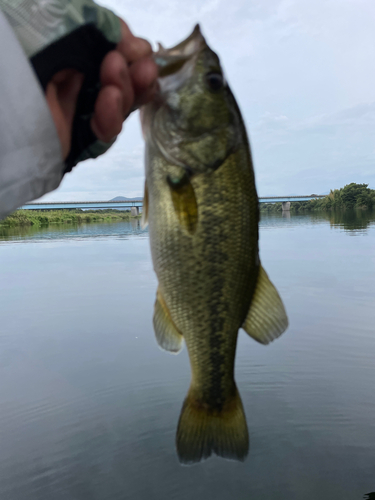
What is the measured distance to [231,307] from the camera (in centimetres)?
209

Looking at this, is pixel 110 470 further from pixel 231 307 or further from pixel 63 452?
pixel 231 307

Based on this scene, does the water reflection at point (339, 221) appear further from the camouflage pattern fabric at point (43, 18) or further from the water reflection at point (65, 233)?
the camouflage pattern fabric at point (43, 18)

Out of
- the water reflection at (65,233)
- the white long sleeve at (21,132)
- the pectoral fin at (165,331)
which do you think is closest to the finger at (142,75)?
the white long sleeve at (21,132)

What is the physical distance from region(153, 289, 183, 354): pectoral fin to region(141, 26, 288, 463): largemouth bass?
47 mm

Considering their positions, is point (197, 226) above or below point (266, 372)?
above

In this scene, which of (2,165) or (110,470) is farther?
(110,470)

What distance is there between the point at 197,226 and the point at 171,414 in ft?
14.1

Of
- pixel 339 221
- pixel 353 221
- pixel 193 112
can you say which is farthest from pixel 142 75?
pixel 339 221

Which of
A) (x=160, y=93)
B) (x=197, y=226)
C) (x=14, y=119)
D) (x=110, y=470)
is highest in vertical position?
(x=160, y=93)

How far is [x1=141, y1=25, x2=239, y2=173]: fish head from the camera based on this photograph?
1916 mm

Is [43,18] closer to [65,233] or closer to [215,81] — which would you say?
[215,81]

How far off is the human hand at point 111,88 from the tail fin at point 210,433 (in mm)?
1509

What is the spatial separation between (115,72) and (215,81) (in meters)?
0.64

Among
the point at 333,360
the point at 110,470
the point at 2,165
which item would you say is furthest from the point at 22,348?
the point at 2,165
